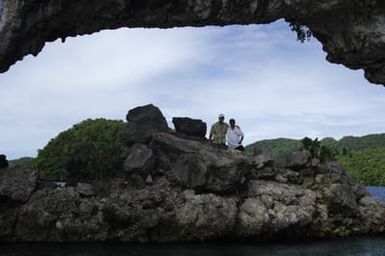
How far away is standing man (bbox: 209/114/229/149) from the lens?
28.6 meters

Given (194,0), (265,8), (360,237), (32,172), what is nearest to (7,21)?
(194,0)

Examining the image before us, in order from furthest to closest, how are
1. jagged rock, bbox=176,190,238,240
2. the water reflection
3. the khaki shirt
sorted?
the khaki shirt
jagged rock, bbox=176,190,238,240
the water reflection

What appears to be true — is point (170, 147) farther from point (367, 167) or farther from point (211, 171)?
point (367, 167)

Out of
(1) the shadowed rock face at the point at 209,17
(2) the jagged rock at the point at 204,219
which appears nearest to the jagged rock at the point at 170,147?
(2) the jagged rock at the point at 204,219

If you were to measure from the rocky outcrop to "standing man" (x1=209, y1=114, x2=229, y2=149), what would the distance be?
0.91m

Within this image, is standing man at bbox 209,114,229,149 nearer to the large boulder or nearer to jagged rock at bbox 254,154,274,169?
jagged rock at bbox 254,154,274,169

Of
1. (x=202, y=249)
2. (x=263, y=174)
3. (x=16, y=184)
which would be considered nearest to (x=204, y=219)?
(x=202, y=249)

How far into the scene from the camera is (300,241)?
86.8 ft

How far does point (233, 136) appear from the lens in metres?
28.3

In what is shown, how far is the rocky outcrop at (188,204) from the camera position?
83.4 ft

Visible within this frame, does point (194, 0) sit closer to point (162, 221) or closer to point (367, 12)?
point (367, 12)

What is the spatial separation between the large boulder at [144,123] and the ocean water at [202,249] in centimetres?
825

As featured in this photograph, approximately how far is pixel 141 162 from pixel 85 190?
3.62 meters

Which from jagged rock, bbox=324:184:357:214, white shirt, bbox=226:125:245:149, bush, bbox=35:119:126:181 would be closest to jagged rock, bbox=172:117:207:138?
white shirt, bbox=226:125:245:149
